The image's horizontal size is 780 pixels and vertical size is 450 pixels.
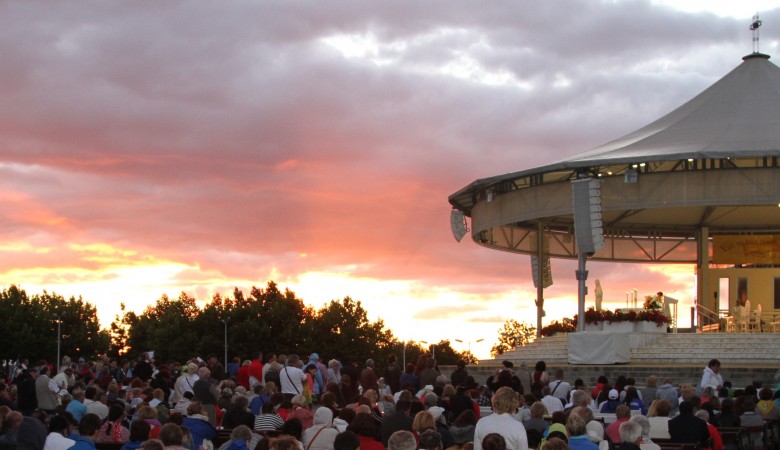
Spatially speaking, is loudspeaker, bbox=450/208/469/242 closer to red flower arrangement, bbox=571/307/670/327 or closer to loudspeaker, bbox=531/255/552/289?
loudspeaker, bbox=531/255/552/289

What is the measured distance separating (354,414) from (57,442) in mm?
3270

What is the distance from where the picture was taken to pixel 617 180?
34.8m

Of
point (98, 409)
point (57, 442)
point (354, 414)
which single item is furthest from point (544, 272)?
point (57, 442)

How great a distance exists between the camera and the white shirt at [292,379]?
19.9 meters

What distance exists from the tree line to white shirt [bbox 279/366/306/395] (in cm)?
5375

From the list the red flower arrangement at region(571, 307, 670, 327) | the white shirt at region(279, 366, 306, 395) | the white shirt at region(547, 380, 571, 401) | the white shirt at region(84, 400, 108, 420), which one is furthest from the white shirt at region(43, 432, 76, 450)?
the red flower arrangement at region(571, 307, 670, 327)

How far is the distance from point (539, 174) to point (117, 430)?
23.2 meters

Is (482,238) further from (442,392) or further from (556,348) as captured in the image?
(442,392)

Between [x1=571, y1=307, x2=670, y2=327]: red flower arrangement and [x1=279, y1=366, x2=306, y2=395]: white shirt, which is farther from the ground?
[x1=571, y1=307, x2=670, y2=327]: red flower arrangement

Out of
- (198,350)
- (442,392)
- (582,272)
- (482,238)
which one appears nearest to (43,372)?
(442,392)

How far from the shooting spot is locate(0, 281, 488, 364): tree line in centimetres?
7444

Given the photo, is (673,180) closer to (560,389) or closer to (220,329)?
(560,389)

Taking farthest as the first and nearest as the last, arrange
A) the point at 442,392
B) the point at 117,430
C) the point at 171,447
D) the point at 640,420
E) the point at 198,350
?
the point at 198,350
the point at 442,392
the point at 117,430
the point at 640,420
the point at 171,447

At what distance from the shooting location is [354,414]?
1360cm
